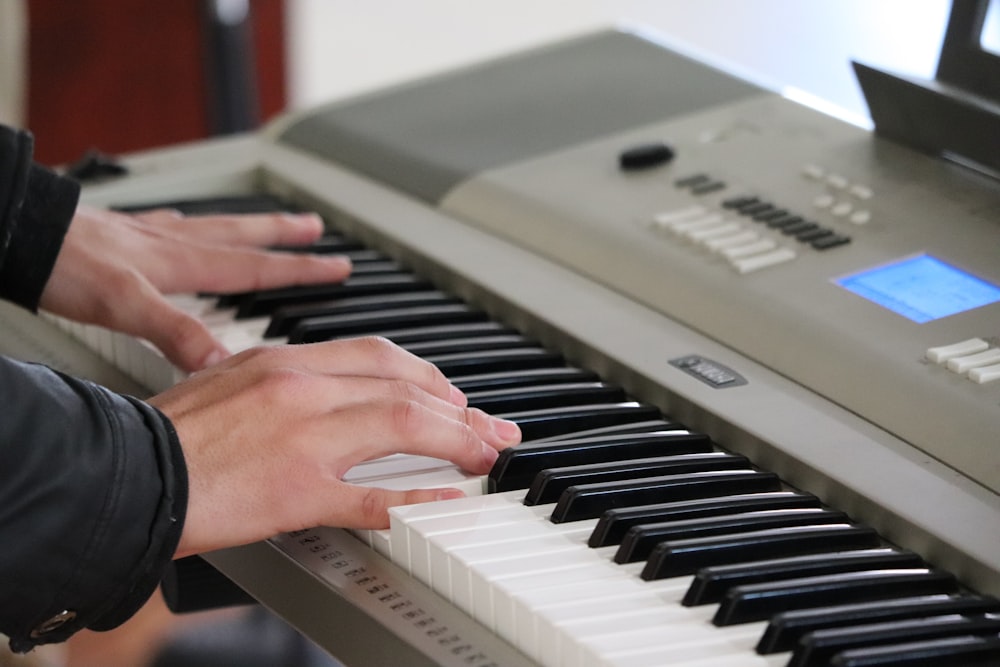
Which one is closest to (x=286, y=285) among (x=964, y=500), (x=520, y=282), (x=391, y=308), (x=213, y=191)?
(x=391, y=308)

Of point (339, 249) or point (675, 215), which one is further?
point (339, 249)

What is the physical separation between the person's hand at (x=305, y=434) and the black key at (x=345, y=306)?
27cm

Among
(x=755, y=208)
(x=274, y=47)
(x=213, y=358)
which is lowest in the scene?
(x=274, y=47)

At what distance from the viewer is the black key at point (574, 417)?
109 cm

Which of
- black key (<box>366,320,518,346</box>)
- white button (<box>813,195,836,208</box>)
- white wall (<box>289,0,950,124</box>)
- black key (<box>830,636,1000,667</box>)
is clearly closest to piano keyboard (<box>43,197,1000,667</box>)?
black key (<box>830,636,1000,667</box>)

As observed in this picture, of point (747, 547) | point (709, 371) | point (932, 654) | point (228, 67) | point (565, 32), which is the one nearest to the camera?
point (932, 654)

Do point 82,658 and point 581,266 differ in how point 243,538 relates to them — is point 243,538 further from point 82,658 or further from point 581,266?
point 82,658

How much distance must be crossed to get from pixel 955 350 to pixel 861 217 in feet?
0.89

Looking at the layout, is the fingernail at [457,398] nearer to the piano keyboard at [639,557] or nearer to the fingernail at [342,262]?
the piano keyboard at [639,557]

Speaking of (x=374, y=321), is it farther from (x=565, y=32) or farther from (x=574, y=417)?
(x=565, y=32)

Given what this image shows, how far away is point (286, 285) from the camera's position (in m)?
1.40

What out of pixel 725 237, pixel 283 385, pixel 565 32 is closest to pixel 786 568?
pixel 283 385

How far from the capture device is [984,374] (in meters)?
1.03

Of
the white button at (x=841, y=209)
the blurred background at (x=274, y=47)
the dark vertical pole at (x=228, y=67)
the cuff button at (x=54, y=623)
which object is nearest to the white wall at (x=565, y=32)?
the blurred background at (x=274, y=47)
